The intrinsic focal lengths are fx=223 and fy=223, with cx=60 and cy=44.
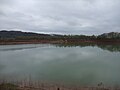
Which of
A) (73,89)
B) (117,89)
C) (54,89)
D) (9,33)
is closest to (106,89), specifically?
(117,89)

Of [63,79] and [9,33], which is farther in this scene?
[9,33]

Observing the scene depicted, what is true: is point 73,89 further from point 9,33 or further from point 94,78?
point 9,33

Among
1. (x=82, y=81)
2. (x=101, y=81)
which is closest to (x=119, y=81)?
(x=101, y=81)

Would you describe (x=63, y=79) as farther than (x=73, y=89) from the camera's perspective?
Yes

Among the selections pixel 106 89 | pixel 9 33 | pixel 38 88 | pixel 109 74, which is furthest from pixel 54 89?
pixel 9 33

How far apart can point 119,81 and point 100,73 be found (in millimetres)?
3207

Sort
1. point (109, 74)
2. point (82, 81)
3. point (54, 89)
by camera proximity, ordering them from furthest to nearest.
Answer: point (109, 74) < point (82, 81) < point (54, 89)

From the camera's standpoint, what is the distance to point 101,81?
1598 cm

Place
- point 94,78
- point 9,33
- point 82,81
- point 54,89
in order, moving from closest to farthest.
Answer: point 54,89 < point 82,81 < point 94,78 < point 9,33

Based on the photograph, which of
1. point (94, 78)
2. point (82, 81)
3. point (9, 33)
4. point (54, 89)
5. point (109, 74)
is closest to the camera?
point (54, 89)

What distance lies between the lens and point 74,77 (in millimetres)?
17172

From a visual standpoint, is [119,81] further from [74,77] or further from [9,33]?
Result: [9,33]

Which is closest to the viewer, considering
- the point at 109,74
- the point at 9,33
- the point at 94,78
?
the point at 94,78

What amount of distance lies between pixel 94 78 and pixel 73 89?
4711mm
